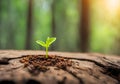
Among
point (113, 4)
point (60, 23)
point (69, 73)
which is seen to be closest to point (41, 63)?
point (69, 73)

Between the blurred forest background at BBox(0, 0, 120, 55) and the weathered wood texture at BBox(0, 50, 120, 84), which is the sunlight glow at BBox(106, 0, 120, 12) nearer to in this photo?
the blurred forest background at BBox(0, 0, 120, 55)

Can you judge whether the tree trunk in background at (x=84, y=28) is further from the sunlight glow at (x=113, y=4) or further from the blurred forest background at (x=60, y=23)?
the blurred forest background at (x=60, y=23)

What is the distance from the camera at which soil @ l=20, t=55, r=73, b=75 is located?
2.06 metres

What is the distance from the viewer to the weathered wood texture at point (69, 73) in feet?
6.01

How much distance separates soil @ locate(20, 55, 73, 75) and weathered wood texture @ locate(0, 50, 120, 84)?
0.04 metres

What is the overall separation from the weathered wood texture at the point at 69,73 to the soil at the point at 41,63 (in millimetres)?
43

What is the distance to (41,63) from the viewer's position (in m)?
2.20

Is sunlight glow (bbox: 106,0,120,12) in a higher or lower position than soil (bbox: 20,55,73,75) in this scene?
higher

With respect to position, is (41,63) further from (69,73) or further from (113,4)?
(113,4)

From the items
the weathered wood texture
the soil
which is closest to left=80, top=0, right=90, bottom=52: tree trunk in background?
the weathered wood texture

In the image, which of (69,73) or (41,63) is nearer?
(69,73)

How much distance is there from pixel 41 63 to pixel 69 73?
29 centimetres

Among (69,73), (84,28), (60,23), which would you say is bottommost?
(69,73)

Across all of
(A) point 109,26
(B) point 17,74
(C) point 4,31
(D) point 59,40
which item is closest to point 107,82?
(B) point 17,74
